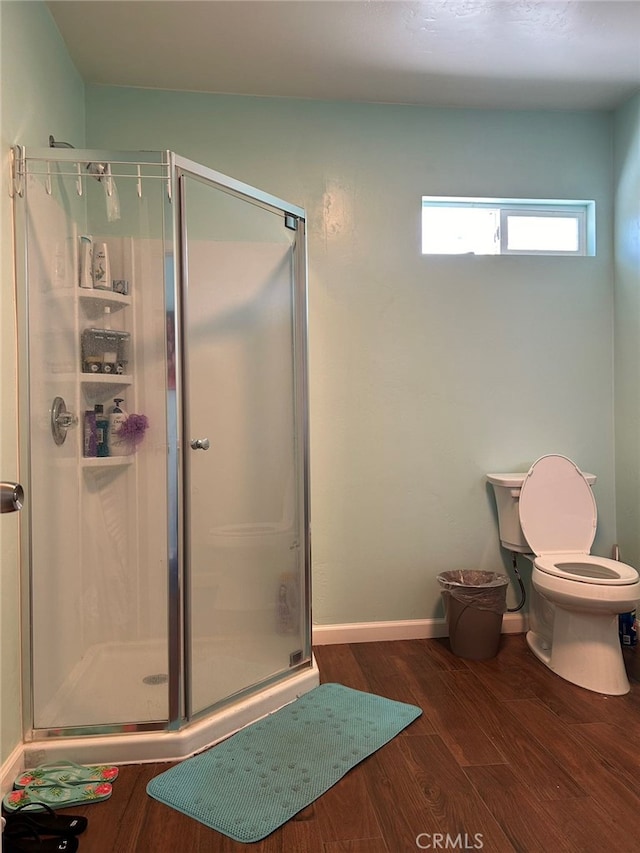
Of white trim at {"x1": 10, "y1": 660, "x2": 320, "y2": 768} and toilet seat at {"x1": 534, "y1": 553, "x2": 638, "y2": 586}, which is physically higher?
toilet seat at {"x1": 534, "y1": 553, "x2": 638, "y2": 586}

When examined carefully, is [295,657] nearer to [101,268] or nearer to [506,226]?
[101,268]

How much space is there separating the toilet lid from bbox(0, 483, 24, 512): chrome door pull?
7.81 feet

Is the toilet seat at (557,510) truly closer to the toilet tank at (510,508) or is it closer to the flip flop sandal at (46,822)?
the toilet tank at (510,508)

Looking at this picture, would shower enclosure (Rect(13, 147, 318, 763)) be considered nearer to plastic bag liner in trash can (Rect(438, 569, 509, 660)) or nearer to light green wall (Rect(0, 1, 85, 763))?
light green wall (Rect(0, 1, 85, 763))

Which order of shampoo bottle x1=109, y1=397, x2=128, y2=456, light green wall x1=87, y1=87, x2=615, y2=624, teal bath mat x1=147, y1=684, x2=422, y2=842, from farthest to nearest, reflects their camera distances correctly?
light green wall x1=87, y1=87, x2=615, y2=624 < shampoo bottle x1=109, y1=397, x2=128, y2=456 < teal bath mat x1=147, y1=684, x2=422, y2=842

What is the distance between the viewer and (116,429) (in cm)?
207

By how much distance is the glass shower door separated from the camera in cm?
215

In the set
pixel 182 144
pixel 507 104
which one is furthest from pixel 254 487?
pixel 507 104

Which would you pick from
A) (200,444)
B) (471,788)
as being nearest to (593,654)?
(471,788)

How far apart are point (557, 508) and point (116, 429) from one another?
1.98 meters

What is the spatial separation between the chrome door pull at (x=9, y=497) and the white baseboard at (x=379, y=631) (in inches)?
88.9

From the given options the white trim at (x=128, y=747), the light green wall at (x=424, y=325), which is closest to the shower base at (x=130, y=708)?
the white trim at (x=128, y=747)

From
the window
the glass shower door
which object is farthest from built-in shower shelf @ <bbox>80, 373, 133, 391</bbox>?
the window

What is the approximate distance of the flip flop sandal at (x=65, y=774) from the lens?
1842 millimetres
